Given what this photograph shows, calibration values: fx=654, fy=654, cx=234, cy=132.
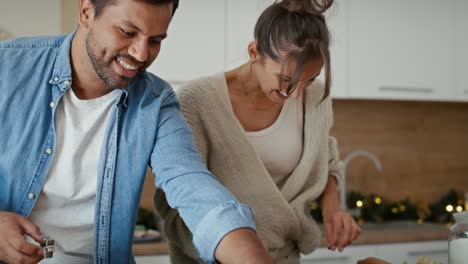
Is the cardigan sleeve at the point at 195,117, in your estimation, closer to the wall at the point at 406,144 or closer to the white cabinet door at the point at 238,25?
the white cabinet door at the point at 238,25

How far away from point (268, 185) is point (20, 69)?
62cm

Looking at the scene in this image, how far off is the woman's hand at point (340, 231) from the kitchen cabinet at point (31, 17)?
5.54ft

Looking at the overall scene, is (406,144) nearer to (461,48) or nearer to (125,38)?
(461,48)

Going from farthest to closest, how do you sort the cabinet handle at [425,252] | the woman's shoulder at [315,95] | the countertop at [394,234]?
the cabinet handle at [425,252]
the countertop at [394,234]
the woman's shoulder at [315,95]

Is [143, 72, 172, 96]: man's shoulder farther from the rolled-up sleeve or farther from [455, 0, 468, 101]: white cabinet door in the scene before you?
[455, 0, 468, 101]: white cabinet door

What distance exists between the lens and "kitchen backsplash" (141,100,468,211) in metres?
3.41

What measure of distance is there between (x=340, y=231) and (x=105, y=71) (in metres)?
0.69

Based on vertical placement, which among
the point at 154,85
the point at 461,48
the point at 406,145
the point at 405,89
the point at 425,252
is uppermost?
the point at 154,85

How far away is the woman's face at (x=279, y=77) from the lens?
148 cm

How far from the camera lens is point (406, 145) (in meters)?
3.54

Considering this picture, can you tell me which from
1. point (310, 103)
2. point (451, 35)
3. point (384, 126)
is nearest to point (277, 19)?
point (310, 103)

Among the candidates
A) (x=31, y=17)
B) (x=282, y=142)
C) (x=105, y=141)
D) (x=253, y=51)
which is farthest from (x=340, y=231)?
(x=31, y=17)

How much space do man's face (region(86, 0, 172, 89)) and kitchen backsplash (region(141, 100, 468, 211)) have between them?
2.21m

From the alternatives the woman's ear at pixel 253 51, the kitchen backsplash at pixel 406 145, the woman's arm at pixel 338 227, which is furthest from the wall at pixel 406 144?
the woman's ear at pixel 253 51
